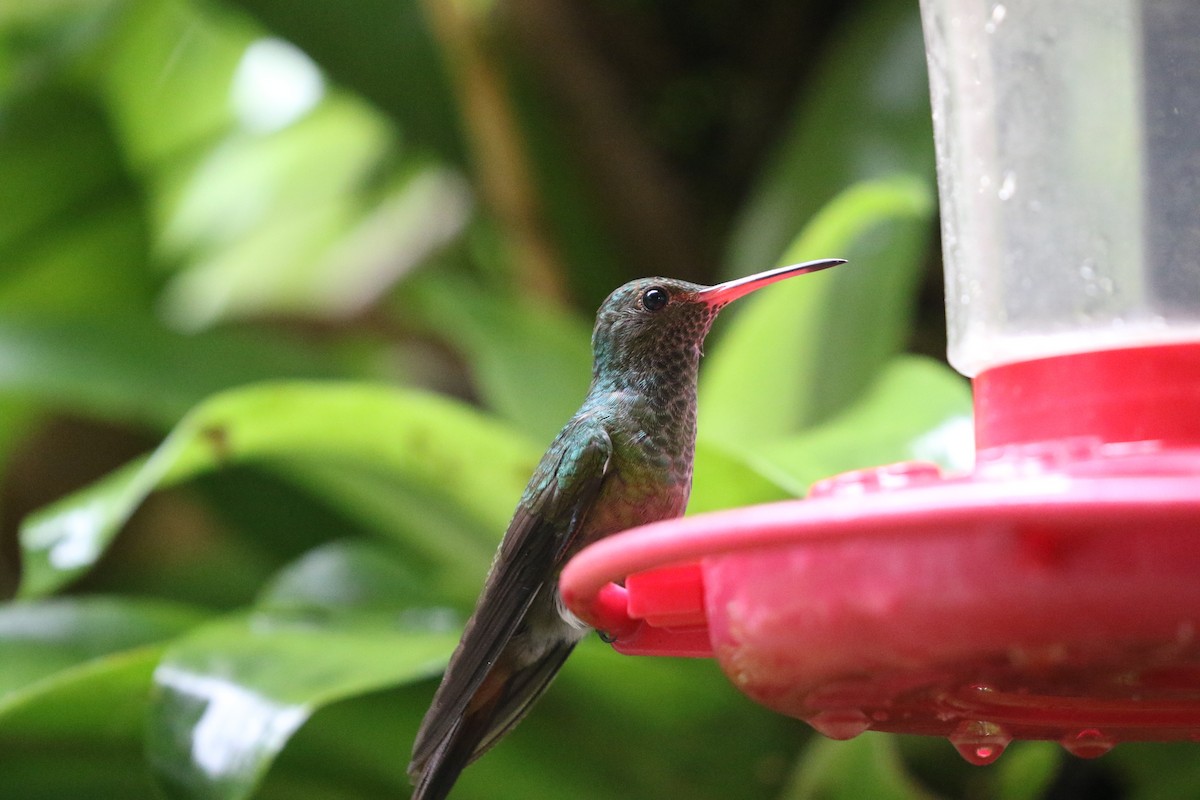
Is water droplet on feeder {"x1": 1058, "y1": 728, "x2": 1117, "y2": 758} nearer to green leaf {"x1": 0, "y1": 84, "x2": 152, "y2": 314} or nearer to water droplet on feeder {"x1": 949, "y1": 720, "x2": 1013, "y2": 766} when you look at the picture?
water droplet on feeder {"x1": 949, "y1": 720, "x2": 1013, "y2": 766}

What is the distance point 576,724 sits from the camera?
52.5 inches

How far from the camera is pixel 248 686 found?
3.76ft

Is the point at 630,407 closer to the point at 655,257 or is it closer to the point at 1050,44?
the point at 1050,44

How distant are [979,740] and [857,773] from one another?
54cm

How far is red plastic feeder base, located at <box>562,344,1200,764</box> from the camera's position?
0.52 m

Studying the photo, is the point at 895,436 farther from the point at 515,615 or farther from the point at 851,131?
the point at 851,131

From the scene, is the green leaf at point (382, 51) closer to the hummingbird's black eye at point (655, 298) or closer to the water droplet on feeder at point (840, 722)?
the hummingbird's black eye at point (655, 298)

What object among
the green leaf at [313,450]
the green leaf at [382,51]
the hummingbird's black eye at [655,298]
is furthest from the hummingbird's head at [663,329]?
the green leaf at [382,51]

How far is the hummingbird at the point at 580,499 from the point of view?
91 cm

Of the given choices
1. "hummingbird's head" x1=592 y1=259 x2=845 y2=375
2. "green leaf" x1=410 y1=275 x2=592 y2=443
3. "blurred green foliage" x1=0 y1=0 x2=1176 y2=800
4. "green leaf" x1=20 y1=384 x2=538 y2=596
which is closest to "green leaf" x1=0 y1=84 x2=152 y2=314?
"blurred green foliage" x1=0 y1=0 x2=1176 y2=800

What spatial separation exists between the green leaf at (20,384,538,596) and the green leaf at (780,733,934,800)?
0.39m

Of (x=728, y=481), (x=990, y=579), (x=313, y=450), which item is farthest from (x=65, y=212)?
(x=990, y=579)

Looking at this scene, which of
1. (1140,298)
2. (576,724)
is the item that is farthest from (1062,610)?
(576,724)

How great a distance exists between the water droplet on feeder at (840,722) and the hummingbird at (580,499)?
28 cm
